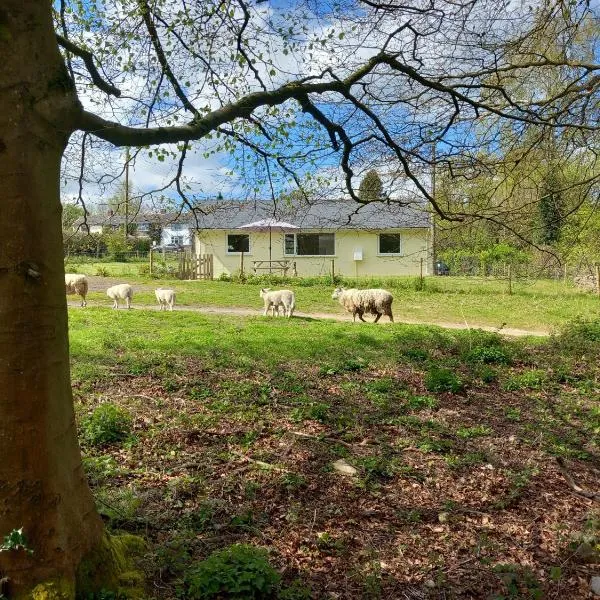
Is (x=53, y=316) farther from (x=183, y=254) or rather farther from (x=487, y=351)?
(x=183, y=254)

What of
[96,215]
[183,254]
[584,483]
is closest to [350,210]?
[96,215]

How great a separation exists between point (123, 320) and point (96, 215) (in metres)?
7.62

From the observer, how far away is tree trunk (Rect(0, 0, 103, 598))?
2.31 metres

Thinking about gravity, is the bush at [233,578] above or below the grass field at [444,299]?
below

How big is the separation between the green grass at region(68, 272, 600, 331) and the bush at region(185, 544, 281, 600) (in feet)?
40.7

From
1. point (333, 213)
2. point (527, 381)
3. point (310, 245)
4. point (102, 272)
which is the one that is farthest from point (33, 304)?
point (310, 245)

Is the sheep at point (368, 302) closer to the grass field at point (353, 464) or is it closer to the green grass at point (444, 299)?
Answer: the green grass at point (444, 299)

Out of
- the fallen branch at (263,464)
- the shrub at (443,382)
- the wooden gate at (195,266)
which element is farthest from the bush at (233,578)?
the wooden gate at (195,266)

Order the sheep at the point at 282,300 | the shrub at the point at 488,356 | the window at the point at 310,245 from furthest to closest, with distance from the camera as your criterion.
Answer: the window at the point at 310,245, the sheep at the point at 282,300, the shrub at the point at 488,356

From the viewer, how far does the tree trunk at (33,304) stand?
90.8 inches

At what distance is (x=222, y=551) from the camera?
3.27m

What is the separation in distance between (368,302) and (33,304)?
14.2 meters

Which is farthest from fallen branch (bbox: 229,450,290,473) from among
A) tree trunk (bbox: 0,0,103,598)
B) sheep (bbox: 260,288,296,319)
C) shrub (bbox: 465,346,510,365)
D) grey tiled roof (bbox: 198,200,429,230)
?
sheep (bbox: 260,288,296,319)

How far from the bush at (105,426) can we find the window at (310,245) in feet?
86.6
